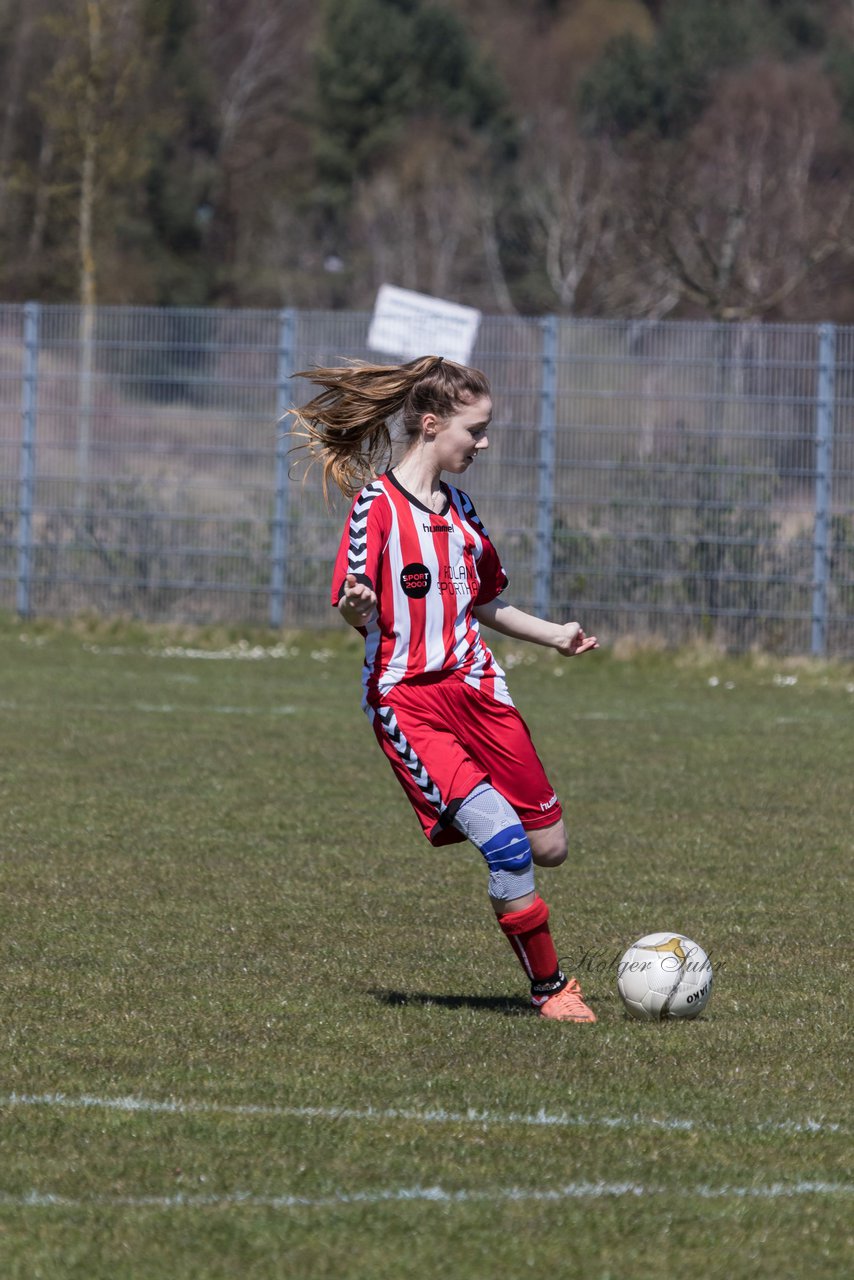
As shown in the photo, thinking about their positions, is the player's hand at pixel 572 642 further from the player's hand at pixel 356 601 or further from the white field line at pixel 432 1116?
the white field line at pixel 432 1116

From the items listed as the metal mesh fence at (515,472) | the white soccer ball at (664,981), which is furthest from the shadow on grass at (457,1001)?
the metal mesh fence at (515,472)

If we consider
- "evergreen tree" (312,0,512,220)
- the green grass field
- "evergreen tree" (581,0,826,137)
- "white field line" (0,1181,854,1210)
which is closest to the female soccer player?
the green grass field

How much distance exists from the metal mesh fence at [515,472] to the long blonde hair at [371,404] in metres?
10.5

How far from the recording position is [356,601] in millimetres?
5617

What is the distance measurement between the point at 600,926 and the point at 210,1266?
11.9 feet

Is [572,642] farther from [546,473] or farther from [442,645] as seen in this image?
[546,473]

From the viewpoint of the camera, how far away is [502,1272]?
3.69 metres

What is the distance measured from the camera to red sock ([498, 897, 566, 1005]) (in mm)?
5805

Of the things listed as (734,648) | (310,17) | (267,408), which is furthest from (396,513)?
(310,17)

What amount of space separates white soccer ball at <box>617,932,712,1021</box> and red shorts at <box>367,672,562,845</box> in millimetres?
500

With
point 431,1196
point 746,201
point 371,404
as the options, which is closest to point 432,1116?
point 431,1196

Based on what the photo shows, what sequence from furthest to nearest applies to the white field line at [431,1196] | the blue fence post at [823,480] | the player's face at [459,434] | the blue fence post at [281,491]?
the blue fence post at [281,491], the blue fence post at [823,480], the player's face at [459,434], the white field line at [431,1196]

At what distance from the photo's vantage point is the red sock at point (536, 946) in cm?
580

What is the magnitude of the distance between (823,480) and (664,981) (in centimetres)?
1159
